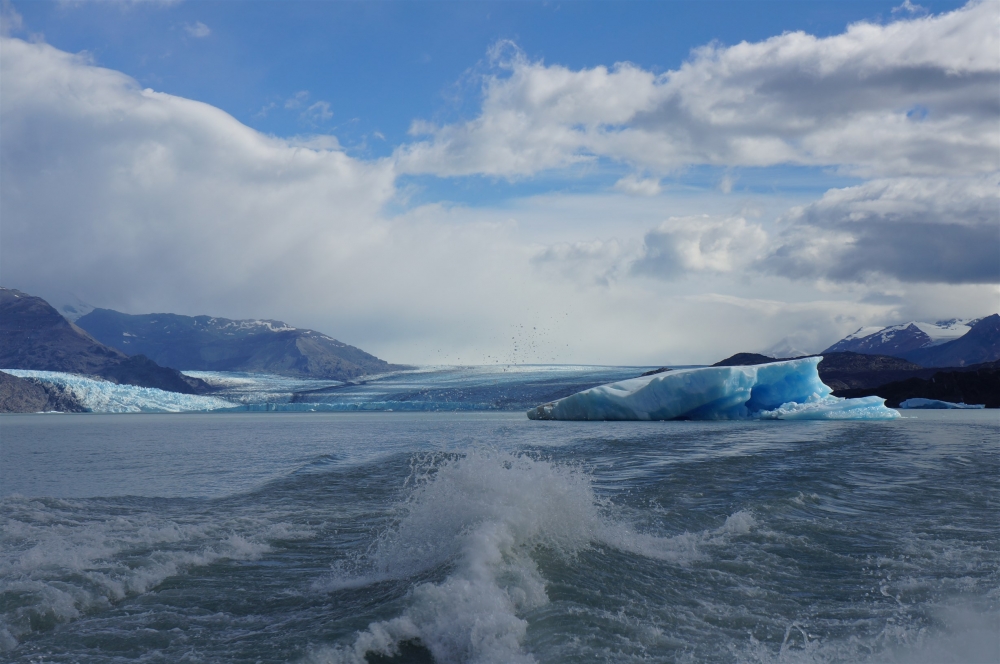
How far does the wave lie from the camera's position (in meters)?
3.82

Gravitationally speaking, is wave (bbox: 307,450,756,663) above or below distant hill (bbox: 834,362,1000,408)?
above

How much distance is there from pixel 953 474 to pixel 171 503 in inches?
432

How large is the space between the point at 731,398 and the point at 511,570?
81.7ft

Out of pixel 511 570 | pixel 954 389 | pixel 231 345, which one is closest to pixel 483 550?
pixel 511 570

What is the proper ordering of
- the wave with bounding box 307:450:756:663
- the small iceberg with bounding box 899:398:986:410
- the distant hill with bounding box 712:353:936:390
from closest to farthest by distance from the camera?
the wave with bounding box 307:450:756:663
the small iceberg with bounding box 899:398:986:410
the distant hill with bounding box 712:353:936:390

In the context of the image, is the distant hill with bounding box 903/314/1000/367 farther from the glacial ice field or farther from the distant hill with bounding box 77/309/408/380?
the glacial ice field

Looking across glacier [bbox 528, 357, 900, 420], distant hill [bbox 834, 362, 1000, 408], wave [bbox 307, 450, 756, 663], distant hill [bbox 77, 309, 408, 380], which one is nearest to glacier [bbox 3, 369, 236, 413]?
glacier [bbox 528, 357, 900, 420]

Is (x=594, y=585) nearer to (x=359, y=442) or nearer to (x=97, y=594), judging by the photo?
(x=97, y=594)

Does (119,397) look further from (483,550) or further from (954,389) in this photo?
(954,389)

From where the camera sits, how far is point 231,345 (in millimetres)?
158500

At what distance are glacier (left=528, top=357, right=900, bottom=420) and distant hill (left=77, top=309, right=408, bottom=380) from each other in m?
97.9

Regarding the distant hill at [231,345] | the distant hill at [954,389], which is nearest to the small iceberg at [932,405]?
the distant hill at [954,389]

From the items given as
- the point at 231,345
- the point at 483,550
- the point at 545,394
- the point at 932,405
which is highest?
the point at 231,345

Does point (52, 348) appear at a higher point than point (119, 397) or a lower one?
higher
